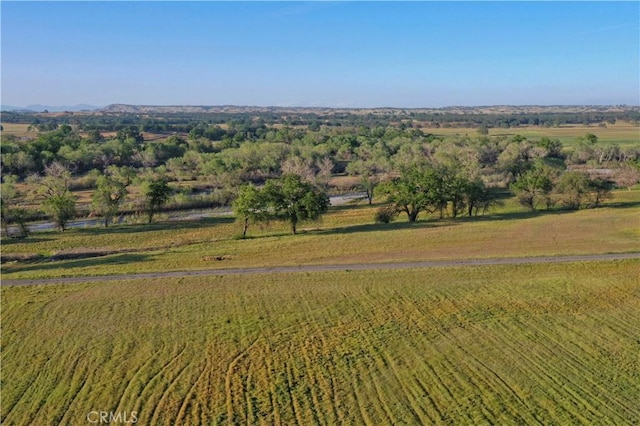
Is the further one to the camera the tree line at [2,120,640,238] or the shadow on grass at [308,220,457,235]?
the tree line at [2,120,640,238]

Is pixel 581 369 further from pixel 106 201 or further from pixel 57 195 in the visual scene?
pixel 57 195

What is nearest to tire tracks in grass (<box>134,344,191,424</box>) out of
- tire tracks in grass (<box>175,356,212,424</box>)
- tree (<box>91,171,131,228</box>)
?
tire tracks in grass (<box>175,356,212,424</box>)

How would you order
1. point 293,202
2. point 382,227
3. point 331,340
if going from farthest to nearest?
point 382,227
point 293,202
point 331,340

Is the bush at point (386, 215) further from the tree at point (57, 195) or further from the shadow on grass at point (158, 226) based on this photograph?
the tree at point (57, 195)

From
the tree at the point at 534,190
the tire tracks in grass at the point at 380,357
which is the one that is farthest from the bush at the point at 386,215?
the tire tracks in grass at the point at 380,357

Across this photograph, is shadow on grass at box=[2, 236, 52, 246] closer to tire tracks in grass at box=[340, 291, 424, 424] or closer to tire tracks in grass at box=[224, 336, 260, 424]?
tire tracks in grass at box=[224, 336, 260, 424]

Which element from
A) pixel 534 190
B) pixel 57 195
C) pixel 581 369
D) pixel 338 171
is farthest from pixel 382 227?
pixel 338 171
